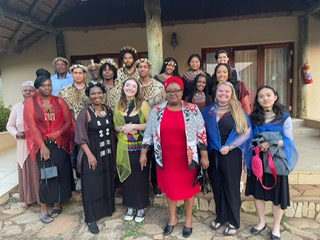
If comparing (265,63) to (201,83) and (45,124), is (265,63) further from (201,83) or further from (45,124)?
(45,124)

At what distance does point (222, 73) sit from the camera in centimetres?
304

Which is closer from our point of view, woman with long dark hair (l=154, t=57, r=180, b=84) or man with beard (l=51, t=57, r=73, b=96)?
woman with long dark hair (l=154, t=57, r=180, b=84)

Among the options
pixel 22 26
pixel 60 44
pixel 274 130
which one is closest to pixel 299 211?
pixel 274 130

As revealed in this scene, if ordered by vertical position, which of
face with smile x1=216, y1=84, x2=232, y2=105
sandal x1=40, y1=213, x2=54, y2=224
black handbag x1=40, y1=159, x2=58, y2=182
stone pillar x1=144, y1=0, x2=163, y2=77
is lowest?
sandal x1=40, y1=213, x2=54, y2=224

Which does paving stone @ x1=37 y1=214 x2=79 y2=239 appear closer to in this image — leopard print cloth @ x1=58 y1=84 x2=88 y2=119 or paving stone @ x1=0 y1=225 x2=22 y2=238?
paving stone @ x1=0 y1=225 x2=22 y2=238

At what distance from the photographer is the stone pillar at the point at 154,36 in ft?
15.1

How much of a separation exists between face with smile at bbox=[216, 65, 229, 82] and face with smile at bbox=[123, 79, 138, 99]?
100cm

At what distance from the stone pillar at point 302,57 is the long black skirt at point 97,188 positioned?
5.72 meters

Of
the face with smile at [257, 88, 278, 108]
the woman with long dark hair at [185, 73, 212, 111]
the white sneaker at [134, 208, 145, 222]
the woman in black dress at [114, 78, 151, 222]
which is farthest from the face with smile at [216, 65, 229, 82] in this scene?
the white sneaker at [134, 208, 145, 222]

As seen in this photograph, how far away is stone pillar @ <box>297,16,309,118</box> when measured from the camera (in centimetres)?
651

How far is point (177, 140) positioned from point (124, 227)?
1244mm

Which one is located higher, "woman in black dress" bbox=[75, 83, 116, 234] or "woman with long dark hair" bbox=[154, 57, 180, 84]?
"woman with long dark hair" bbox=[154, 57, 180, 84]

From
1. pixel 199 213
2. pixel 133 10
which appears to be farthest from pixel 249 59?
pixel 199 213

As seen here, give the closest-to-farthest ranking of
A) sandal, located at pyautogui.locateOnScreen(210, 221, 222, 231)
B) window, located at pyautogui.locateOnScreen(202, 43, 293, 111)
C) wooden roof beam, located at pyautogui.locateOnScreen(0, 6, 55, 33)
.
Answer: sandal, located at pyautogui.locateOnScreen(210, 221, 222, 231), wooden roof beam, located at pyautogui.locateOnScreen(0, 6, 55, 33), window, located at pyautogui.locateOnScreen(202, 43, 293, 111)
